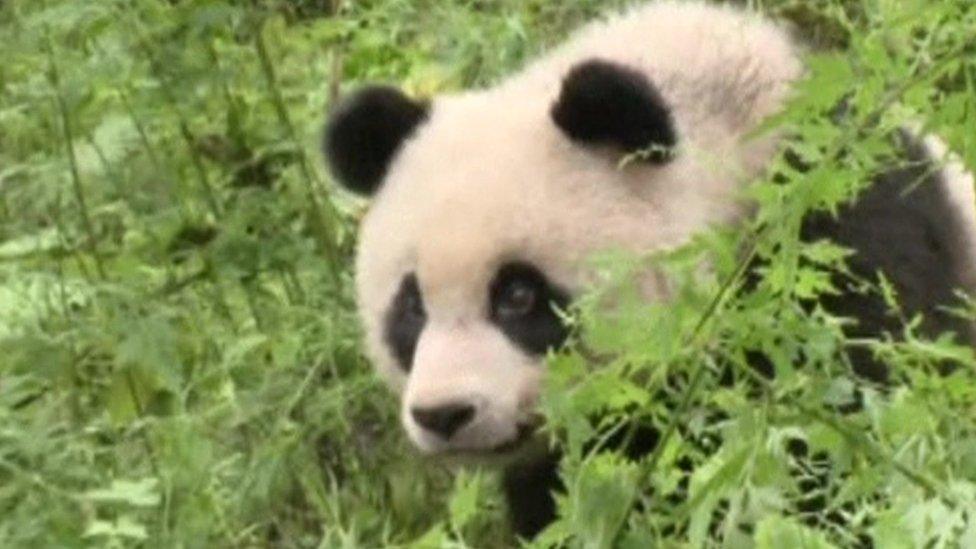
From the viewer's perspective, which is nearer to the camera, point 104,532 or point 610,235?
point 104,532

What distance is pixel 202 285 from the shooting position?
667cm

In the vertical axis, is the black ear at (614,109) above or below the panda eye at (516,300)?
above

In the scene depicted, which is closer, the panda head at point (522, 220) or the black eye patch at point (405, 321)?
the panda head at point (522, 220)

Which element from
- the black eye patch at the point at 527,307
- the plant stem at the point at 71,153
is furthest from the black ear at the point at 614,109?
the plant stem at the point at 71,153

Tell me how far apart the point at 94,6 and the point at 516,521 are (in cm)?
128

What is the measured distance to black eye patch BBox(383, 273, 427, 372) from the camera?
19.4 feet

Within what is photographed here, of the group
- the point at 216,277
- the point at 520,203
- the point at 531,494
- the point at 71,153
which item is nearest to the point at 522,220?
the point at 520,203

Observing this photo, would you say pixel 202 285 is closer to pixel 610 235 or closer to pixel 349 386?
pixel 349 386

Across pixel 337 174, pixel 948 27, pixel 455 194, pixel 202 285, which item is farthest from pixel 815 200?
pixel 202 285

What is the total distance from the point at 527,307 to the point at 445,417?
0.37 m

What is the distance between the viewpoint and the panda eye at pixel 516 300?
580cm

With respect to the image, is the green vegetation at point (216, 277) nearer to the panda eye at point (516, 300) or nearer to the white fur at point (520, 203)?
the white fur at point (520, 203)

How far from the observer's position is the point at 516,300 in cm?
580

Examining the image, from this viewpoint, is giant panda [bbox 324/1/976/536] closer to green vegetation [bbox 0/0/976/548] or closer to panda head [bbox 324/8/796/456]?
panda head [bbox 324/8/796/456]
